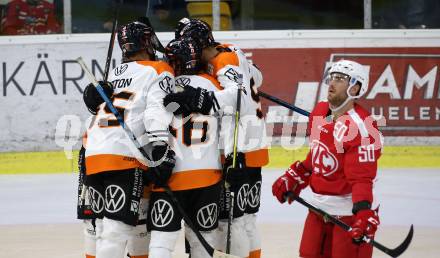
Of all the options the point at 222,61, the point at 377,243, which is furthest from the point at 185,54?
the point at 377,243

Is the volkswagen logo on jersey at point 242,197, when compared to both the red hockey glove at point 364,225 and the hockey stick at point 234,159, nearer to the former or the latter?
the hockey stick at point 234,159

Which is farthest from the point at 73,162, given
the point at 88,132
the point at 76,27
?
the point at 88,132

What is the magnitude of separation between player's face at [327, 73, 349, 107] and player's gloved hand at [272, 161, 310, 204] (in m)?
0.44

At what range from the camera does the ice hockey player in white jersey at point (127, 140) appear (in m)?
4.80

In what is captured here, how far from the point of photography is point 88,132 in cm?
506

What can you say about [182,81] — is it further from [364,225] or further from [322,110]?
[364,225]

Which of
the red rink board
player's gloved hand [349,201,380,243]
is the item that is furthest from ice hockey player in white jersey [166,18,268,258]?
the red rink board

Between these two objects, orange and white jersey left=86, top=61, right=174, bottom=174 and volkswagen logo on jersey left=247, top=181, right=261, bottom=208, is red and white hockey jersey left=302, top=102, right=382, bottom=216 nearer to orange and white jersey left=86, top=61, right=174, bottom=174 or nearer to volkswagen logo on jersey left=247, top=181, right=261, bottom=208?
orange and white jersey left=86, top=61, right=174, bottom=174

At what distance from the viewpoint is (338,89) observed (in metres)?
4.48

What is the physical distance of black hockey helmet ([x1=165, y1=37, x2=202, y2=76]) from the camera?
5051 mm

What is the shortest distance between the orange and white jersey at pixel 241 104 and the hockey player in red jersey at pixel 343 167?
1.76ft

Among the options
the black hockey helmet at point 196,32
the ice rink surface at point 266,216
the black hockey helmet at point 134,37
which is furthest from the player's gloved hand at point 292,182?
the ice rink surface at point 266,216

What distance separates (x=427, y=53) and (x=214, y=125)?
182 inches

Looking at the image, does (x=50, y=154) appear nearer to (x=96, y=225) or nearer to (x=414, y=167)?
(x=414, y=167)
